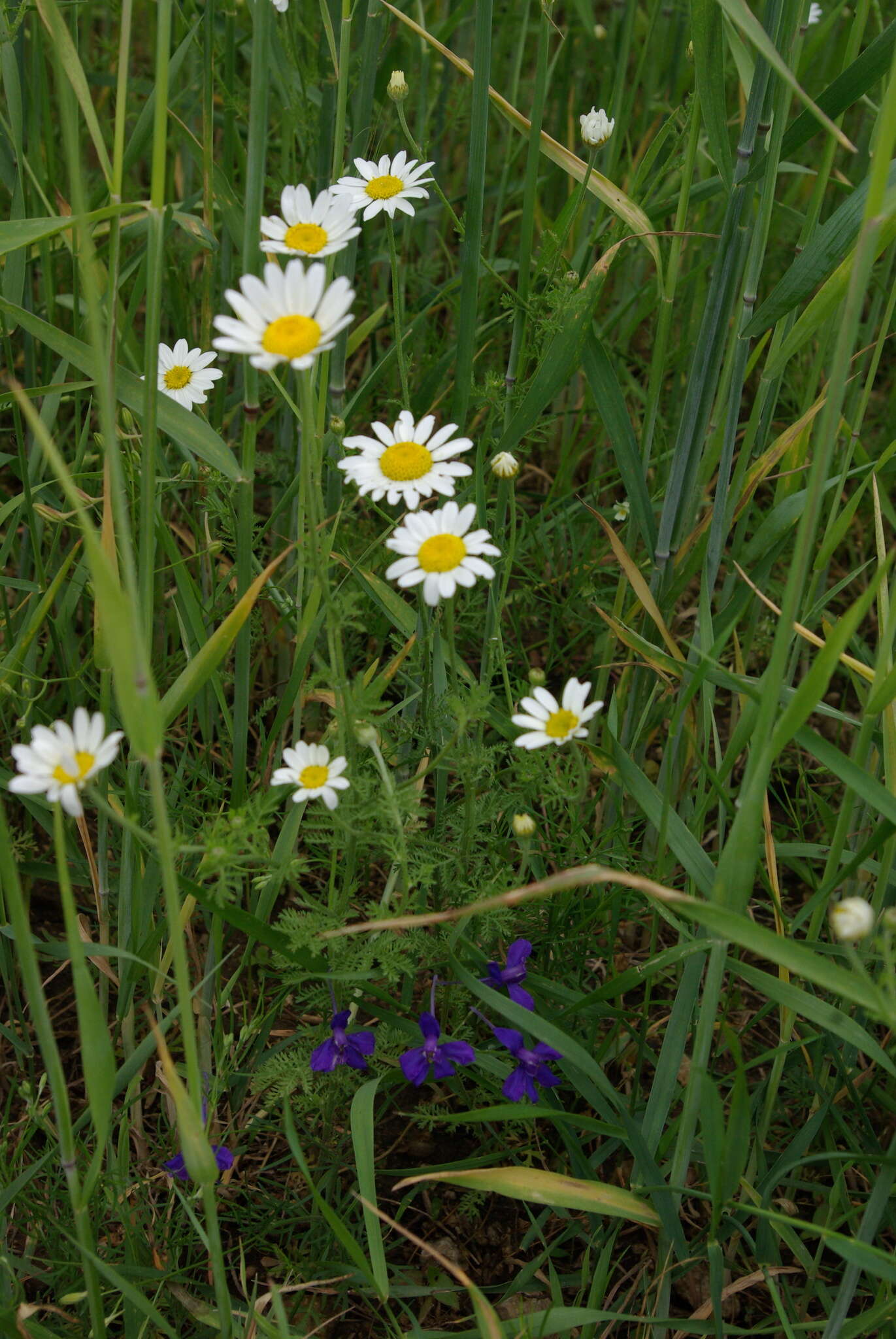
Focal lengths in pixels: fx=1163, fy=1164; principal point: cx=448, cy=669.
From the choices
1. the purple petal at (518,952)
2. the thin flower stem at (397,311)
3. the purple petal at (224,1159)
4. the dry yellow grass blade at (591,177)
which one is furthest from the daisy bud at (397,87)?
the purple petal at (224,1159)

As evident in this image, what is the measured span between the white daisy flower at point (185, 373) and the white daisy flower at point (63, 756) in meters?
0.58

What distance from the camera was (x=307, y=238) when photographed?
1.15m

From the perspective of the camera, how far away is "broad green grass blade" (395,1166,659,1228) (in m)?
1.11

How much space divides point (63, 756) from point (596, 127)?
96cm

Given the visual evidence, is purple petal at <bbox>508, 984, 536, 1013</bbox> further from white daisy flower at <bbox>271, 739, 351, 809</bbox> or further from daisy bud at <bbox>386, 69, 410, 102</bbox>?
daisy bud at <bbox>386, 69, 410, 102</bbox>

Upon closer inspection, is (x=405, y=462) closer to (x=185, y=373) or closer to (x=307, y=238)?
(x=307, y=238)

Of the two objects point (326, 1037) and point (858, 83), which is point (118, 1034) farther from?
point (858, 83)

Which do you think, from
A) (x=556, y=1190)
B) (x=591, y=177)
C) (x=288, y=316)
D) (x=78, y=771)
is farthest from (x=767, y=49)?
(x=556, y=1190)

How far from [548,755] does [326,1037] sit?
0.38m

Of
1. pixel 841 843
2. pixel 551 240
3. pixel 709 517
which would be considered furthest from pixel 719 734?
pixel 551 240

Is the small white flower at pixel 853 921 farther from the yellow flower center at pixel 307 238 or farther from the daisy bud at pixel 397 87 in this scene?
the daisy bud at pixel 397 87

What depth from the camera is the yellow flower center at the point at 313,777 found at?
1080 mm

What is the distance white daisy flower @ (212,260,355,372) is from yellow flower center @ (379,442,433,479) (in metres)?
0.22

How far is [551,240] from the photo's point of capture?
136cm
